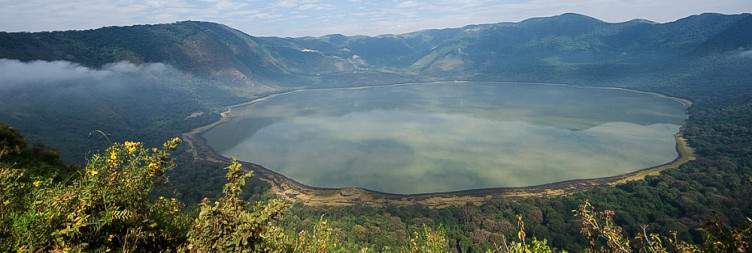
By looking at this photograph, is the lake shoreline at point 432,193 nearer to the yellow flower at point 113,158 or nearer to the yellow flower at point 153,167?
the yellow flower at point 153,167

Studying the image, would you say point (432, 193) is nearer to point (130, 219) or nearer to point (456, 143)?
point (456, 143)

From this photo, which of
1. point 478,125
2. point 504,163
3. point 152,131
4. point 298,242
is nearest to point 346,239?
point 298,242

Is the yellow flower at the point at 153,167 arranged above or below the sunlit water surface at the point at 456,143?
above

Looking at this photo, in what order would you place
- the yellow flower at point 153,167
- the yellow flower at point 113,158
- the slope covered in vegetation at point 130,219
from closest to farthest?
1. the slope covered in vegetation at point 130,219
2. the yellow flower at point 113,158
3. the yellow flower at point 153,167

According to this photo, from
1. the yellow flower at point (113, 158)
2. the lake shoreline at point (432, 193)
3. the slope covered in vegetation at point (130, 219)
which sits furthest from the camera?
the lake shoreline at point (432, 193)

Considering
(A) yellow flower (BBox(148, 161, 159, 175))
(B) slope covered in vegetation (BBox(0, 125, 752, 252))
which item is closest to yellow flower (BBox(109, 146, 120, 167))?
(B) slope covered in vegetation (BBox(0, 125, 752, 252))

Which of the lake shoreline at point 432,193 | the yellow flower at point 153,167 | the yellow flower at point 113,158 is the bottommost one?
the lake shoreline at point 432,193

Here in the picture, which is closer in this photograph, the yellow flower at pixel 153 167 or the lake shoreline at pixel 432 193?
the yellow flower at pixel 153 167

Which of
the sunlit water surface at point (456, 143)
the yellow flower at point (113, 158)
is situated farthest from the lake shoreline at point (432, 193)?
the yellow flower at point (113, 158)
